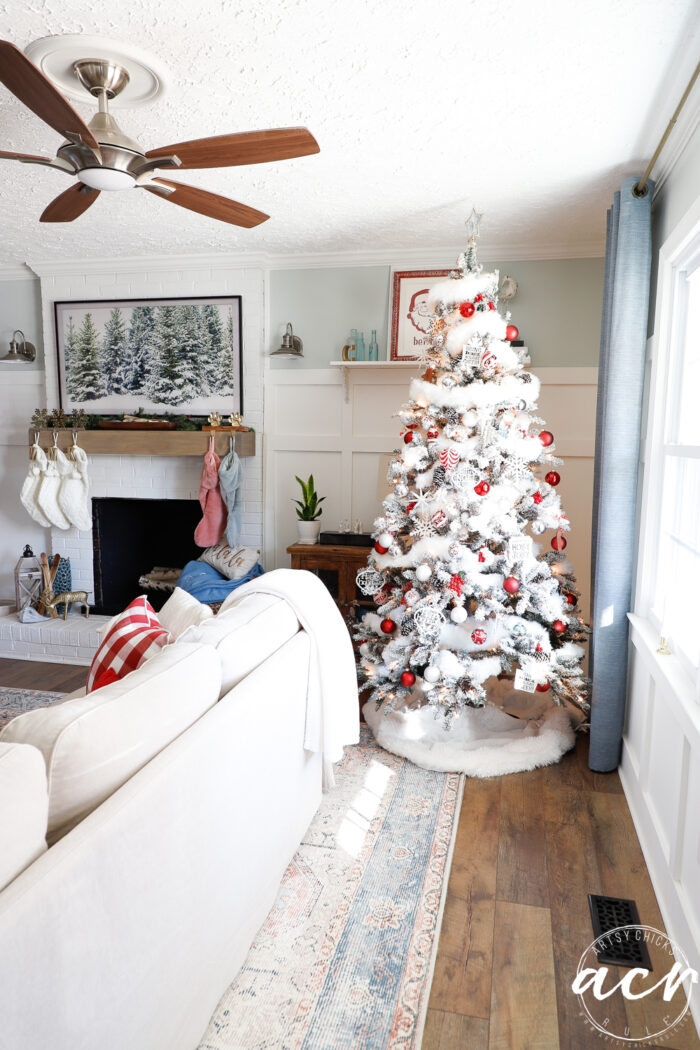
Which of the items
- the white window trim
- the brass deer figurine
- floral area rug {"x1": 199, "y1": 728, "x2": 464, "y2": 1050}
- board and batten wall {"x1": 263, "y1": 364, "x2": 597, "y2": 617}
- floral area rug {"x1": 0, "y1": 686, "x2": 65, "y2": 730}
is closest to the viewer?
floral area rug {"x1": 199, "y1": 728, "x2": 464, "y2": 1050}

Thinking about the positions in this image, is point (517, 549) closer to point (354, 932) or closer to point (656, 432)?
point (656, 432)

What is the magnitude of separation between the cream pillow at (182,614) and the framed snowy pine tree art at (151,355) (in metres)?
2.09

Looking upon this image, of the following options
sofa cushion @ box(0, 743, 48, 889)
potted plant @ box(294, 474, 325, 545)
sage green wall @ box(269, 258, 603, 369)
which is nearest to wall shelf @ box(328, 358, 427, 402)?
sage green wall @ box(269, 258, 603, 369)

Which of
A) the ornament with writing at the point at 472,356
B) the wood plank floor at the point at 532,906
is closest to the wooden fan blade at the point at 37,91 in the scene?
the ornament with writing at the point at 472,356

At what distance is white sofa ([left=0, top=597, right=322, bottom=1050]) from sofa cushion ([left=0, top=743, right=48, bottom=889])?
0.04 ft

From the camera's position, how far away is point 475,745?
112 inches

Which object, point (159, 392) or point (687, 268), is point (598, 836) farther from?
point (159, 392)

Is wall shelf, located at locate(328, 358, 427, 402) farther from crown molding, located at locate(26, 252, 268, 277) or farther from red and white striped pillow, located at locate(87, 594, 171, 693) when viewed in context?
red and white striped pillow, located at locate(87, 594, 171, 693)

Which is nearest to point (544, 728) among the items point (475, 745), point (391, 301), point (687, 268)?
point (475, 745)

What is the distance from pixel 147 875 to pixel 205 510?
3.03 m

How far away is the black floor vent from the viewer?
1747 mm

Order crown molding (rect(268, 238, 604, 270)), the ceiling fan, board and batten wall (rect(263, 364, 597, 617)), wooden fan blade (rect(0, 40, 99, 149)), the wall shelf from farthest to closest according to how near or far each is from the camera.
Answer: board and batten wall (rect(263, 364, 597, 617)) < the wall shelf < crown molding (rect(268, 238, 604, 270)) < the ceiling fan < wooden fan blade (rect(0, 40, 99, 149))

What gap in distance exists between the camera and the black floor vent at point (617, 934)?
175 centimetres

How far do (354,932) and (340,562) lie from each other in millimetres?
2148
